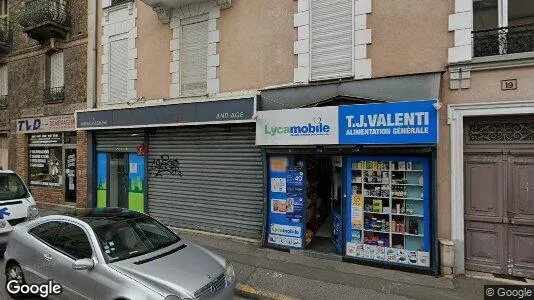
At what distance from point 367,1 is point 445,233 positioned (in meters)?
4.57

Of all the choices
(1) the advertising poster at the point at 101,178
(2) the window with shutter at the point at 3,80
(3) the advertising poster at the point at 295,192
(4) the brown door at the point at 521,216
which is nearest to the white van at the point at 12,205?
(1) the advertising poster at the point at 101,178

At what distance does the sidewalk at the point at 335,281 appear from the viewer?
4953 millimetres

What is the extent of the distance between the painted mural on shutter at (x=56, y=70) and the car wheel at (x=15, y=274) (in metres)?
7.83

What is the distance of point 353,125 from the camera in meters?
5.97

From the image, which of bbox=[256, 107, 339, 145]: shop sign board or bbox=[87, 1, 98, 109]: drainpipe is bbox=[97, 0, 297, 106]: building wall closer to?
bbox=[256, 107, 339, 145]: shop sign board

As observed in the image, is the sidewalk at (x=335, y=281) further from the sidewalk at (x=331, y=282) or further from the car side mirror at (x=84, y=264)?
the car side mirror at (x=84, y=264)

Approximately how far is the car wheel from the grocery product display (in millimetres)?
5418

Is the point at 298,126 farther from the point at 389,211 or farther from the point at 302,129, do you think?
the point at 389,211

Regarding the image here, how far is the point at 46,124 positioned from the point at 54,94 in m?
1.07

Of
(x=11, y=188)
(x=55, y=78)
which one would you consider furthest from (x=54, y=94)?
(x=11, y=188)

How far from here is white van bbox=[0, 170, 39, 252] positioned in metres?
6.45

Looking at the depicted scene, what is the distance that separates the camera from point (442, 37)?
5781 millimetres

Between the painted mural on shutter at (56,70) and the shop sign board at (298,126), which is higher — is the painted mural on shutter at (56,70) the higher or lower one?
the higher one

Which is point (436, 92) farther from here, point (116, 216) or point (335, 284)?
point (116, 216)
